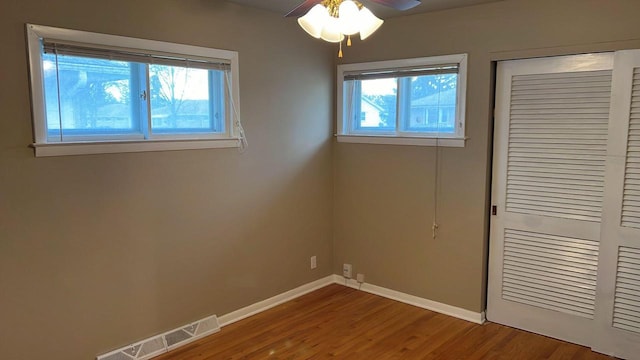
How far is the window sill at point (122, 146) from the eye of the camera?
266cm

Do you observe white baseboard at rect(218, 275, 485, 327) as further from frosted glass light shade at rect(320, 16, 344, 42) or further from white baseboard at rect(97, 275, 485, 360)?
frosted glass light shade at rect(320, 16, 344, 42)

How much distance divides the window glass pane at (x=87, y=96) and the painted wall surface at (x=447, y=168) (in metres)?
2.06

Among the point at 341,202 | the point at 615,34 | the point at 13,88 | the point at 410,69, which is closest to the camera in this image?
the point at 13,88

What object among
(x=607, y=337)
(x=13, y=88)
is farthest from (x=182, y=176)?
(x=607, y=337)

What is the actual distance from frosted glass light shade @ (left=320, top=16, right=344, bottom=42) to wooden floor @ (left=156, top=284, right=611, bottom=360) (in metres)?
2.12

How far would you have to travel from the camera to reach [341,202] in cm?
Result: 454

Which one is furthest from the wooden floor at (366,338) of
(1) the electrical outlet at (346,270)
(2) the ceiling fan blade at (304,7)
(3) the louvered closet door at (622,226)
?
(2) the ceiling fan blade at (304,7)

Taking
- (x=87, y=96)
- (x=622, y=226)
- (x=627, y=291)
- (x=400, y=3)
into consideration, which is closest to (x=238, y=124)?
(x=87, y=96)

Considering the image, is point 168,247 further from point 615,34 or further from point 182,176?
point 615,34

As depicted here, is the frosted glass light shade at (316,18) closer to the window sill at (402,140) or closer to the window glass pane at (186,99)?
the window glass pane at (186,99)

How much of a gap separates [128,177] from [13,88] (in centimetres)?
81

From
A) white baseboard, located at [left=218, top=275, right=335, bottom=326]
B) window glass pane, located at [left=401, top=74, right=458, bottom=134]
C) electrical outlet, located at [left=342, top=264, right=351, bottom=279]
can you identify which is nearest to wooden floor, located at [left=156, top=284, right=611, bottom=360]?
white baseboard, located at [left=218, top=275, right=335, bottom=326]

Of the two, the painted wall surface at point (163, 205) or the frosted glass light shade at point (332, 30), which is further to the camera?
the painted wall surface at point (163, 205)

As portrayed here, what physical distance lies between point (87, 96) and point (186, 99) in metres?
0.70
